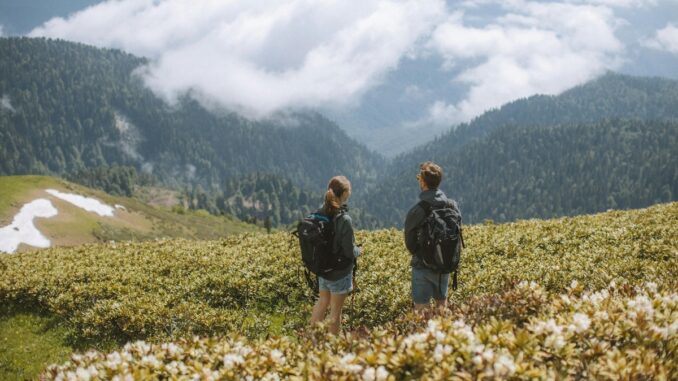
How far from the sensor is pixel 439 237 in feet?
35.5

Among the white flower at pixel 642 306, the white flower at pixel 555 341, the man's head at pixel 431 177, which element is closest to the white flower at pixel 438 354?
the white flower at pixel 555 341

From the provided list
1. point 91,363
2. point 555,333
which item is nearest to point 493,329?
point 555,333

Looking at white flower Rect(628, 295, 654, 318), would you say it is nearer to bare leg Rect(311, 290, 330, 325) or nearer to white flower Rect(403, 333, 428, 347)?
white flower Rect(403, 333, 428, 347)

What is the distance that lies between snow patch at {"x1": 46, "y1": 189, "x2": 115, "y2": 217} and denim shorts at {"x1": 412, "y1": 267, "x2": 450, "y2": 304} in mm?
171957

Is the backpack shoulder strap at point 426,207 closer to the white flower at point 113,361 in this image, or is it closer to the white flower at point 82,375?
the white flower at point 113,361

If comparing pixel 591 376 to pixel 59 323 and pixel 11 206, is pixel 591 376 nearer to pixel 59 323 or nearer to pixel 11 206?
pixel 59 323

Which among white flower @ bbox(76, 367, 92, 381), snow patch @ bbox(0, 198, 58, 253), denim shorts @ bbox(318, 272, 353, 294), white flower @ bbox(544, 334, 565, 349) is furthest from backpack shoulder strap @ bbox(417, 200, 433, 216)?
snow patch @ bbox(0, 198, 58, 253)

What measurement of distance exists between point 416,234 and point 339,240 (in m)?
1.79

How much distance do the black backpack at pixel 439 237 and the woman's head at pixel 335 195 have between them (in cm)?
175

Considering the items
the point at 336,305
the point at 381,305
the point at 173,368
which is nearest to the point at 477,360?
the point at 173,368

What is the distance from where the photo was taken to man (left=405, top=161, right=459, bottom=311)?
10.9 metres

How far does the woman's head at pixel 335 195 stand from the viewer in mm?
11391

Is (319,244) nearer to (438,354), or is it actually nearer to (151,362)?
(151,362)

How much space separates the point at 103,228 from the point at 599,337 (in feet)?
555
